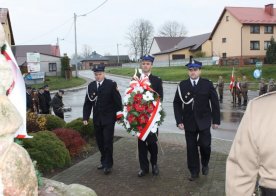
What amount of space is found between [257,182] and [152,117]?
15.2 feet

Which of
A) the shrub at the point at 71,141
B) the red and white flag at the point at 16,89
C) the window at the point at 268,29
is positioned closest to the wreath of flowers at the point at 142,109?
the shrub at the point at 71,141

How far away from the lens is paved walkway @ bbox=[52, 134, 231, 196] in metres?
6.39

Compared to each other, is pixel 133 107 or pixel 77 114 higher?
pixel 133 107

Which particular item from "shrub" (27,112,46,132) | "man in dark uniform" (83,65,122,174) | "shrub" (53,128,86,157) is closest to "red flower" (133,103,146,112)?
"man in dark uniform" (83,65,122,174)

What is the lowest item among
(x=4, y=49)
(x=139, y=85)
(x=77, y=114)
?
(x=77, y=114)

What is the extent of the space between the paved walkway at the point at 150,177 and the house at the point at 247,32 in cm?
4442

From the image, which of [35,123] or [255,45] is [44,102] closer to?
[35,123]

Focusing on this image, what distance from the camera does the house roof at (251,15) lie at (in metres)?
53.9

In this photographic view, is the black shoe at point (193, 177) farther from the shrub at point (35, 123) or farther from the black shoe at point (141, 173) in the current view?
the shrub at point (35, 123)

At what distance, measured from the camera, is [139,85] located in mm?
7254

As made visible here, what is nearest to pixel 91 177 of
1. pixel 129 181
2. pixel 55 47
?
pixel 129 181

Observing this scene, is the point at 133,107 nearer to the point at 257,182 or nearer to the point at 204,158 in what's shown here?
the point at 204,158

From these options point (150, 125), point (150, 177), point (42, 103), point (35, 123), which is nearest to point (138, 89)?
point (150, 125)

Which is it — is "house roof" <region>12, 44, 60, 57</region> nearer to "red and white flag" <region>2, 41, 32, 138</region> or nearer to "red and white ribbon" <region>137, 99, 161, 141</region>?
"red and white ribbon" <region>137, 99, 161, 141</region>
